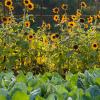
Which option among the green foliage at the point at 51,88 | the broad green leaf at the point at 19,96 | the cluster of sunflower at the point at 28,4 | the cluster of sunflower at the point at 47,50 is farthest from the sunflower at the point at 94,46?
the broad green leaf at the point at 19,96

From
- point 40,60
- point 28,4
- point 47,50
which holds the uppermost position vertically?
point 28,4

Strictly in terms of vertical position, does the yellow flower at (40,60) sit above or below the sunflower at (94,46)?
Result: below

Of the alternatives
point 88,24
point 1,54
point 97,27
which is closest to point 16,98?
point 1,54

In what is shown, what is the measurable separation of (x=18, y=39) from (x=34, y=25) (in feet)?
7.06

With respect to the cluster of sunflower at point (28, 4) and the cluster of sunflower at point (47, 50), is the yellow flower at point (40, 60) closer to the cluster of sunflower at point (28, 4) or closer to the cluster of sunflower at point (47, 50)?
the cluster of sunflower at point (47, 50)

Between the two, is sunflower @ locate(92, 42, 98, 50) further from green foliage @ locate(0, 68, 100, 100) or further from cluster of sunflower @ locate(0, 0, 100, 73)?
green foliage @ locate(0, 68, 100, 100)

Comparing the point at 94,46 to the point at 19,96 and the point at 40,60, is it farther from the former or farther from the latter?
the point at 19,96

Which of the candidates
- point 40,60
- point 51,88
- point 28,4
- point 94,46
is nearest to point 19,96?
point 51,88

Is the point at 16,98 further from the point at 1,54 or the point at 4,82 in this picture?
the point at 1,54

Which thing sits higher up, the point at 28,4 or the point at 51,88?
the point at 28,4

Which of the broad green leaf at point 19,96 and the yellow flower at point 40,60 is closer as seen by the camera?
the broad green leaf at point 19,96

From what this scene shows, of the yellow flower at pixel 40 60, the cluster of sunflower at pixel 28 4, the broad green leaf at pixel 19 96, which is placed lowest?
the yellow flower at pixel 40 60

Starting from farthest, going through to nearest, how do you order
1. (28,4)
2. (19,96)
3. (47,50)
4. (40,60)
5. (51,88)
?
1. (28,4)
2. (47,50)
3. (40,60)
4. (51,88)
5. (19,96)

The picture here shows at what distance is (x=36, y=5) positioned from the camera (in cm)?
801
